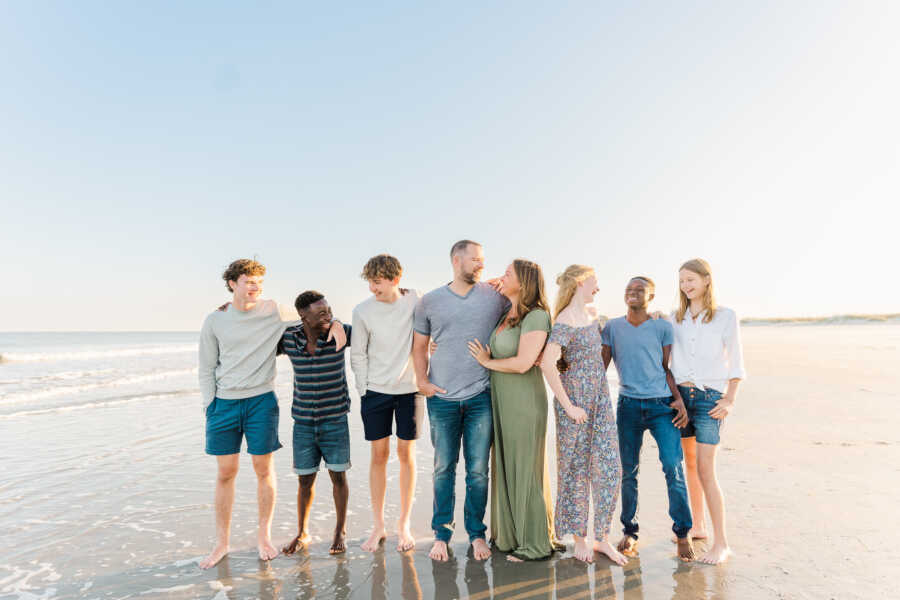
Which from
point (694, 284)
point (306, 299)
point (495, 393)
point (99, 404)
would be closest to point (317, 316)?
point (306, 299)

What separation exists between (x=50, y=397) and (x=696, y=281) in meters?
16.6

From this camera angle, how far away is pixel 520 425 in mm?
3904

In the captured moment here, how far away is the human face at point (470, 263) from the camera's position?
13.2 ft

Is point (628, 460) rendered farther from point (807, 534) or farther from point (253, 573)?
point (253, 573)

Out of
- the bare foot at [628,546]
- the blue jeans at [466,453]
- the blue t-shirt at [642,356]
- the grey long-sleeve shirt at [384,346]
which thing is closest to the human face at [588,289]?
the blue t-shirt at [642,356]

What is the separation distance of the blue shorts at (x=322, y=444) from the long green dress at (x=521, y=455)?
51.9 inches

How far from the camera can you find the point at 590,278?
4047mm

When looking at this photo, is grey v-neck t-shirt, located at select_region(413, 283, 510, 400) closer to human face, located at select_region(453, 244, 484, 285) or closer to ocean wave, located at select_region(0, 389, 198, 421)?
human face, located at select_region(453, 244, 484, 285)

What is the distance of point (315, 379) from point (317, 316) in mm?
530

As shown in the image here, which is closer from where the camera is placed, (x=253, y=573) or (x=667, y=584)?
(x=667, y=584)

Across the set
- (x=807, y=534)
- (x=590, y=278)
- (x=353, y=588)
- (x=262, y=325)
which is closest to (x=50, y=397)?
(x=262, y=325)

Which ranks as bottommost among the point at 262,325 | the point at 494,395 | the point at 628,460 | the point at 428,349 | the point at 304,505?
the point at 304,505

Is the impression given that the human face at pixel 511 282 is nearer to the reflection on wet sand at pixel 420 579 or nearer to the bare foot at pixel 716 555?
the reflection on wet sand at pixel 420 579

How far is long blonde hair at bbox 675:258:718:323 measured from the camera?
13.3 feet
